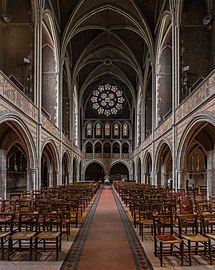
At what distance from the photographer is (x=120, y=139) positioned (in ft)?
164

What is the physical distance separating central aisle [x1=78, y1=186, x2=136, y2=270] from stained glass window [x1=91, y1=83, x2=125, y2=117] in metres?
38.6

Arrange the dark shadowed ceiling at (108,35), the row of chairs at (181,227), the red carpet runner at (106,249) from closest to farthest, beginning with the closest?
the red carpet runner at (106,249) → the row of chairs at (181,227) → the dark shadowed ceiling at (108,35)

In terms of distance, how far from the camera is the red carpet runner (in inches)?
241

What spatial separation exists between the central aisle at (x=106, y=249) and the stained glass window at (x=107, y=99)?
127ft

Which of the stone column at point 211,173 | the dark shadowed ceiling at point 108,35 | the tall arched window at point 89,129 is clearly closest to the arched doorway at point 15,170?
the dark shadowed ceiling at point 108,35

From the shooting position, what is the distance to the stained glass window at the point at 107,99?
48.7m

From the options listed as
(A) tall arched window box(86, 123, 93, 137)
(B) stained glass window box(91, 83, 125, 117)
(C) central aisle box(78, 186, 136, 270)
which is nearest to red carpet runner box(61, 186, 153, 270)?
(C) central aisle box(78, 186, 136, 270)

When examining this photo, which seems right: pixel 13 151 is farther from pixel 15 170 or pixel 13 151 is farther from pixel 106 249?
pixel 106 249

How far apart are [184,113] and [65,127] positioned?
2050 cm

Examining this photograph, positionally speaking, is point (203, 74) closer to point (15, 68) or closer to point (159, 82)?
point (159, 82)

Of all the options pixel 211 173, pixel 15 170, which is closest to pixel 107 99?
pixel 15 170

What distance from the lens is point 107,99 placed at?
160 feet

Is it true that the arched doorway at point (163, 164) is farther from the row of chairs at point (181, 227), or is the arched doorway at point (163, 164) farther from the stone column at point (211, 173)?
the row of chairs at point (181, 227)

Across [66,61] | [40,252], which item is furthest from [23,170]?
[40,252]
